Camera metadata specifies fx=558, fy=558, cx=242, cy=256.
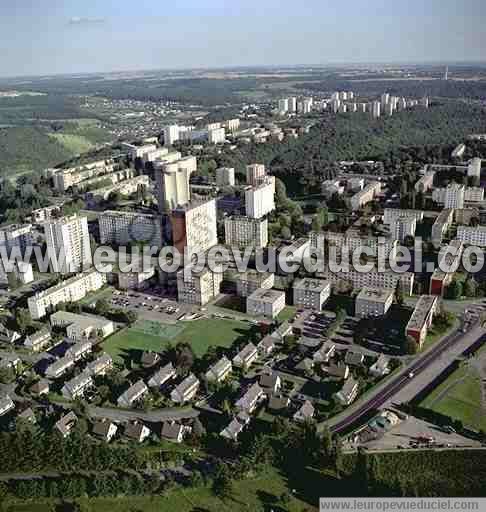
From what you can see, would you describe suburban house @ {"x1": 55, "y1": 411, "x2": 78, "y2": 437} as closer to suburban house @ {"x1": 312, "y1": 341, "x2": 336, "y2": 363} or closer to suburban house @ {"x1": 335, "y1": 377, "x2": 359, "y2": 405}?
suburban house @ {"x1": 335, "y1": 377, "x2": 359, "y2": 405}

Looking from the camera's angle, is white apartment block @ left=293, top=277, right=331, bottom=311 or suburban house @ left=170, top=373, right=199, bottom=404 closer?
suburban house @ left=170, top=373, right=199, bottom=404

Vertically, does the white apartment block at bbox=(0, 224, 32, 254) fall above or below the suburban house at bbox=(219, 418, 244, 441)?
above

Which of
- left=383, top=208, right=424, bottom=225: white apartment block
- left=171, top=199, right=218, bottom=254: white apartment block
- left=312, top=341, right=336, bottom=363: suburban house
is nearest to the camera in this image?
left=312, top=341, right=336, bottom=363: suburban house

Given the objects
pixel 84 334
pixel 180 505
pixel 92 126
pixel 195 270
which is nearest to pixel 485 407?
pixel 180 505

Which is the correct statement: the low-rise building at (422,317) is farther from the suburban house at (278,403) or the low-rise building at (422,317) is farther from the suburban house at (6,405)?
the suburban house at (6,405)

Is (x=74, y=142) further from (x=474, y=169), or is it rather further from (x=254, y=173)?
(x=474, y=169)

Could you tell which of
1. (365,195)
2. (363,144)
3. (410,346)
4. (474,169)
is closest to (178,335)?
(410,346)

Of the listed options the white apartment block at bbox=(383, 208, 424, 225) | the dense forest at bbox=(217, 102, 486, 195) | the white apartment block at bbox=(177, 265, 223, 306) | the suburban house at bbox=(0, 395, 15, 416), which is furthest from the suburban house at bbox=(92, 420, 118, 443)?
the dense forest at bbox=(217, 102, 486, 195)
